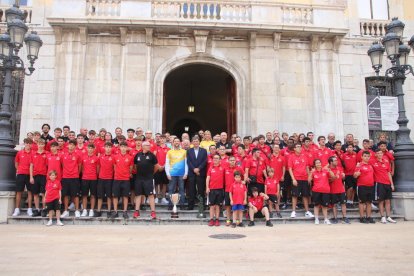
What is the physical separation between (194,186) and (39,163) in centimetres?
413

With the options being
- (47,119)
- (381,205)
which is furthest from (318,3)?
(47,119)

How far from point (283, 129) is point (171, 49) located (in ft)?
18.1

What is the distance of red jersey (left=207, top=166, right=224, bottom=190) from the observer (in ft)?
29.8

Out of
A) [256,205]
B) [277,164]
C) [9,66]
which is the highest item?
[9,66]

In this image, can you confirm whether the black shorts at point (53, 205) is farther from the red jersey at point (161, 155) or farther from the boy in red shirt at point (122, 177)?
the red jersey at point (161, 155)

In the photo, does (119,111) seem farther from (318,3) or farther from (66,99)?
(318,3)

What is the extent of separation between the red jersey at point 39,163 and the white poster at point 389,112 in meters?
13.1

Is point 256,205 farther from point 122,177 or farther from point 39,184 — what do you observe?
point 39,184

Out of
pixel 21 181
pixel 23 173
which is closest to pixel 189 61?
pixel 23 173

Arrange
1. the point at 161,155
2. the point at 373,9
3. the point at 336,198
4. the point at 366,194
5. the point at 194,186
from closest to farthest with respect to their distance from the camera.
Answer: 1. the point at 336,198
2. the point at 366,194
3. the point at 194,186
4. the point at 161,155
5. the point at 373,9

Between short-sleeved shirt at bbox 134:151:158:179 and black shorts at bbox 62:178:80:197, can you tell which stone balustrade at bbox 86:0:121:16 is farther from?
black shorts at bbox 62:178:80:197

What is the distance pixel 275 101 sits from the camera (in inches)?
559

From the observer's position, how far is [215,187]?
9055 millimetres

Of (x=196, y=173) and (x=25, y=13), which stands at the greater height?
(x=25, y=13)
